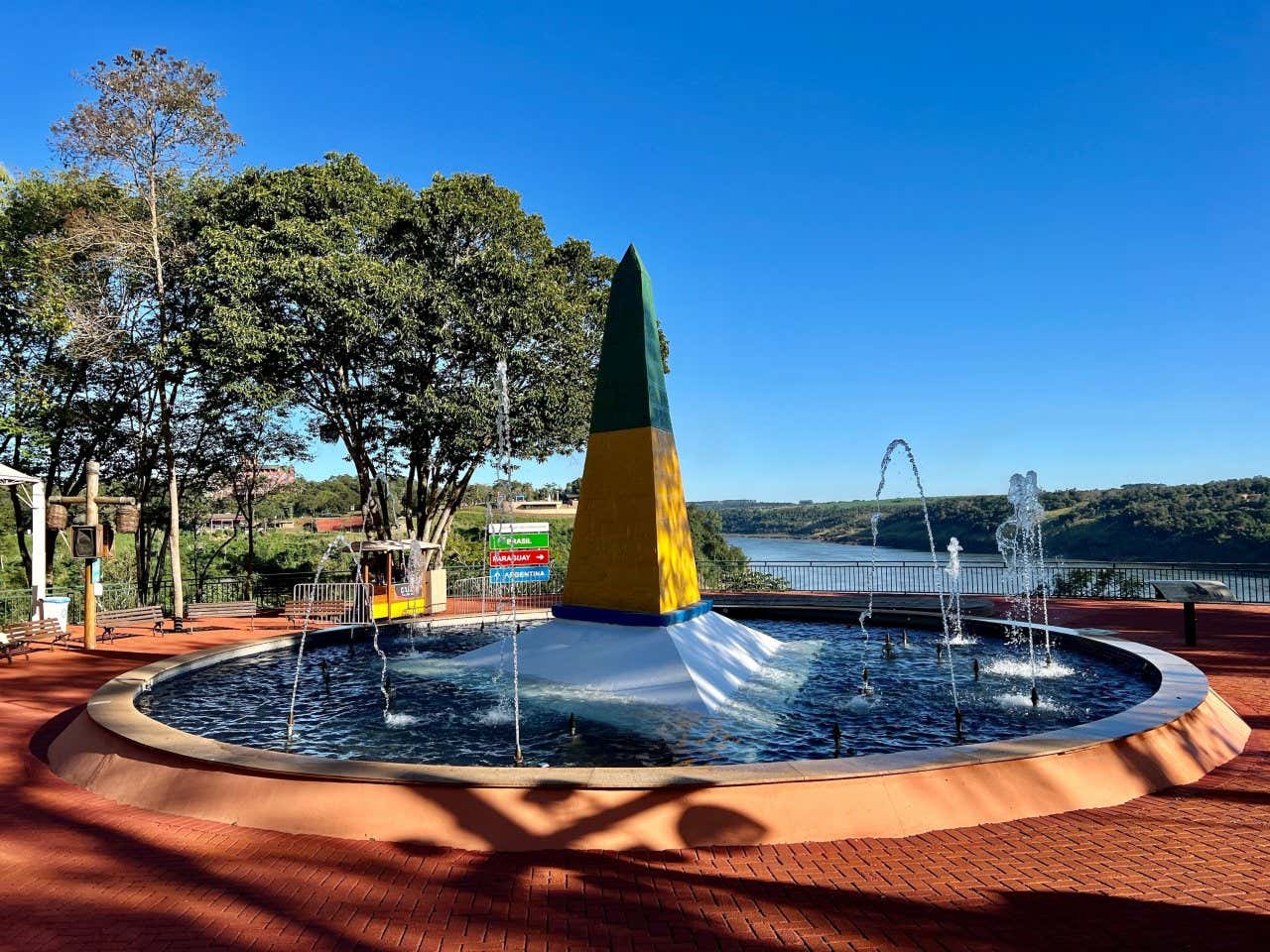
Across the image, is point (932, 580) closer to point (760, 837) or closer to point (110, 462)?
point (760, 837)

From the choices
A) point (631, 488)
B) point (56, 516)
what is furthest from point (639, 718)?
point (56, 516)

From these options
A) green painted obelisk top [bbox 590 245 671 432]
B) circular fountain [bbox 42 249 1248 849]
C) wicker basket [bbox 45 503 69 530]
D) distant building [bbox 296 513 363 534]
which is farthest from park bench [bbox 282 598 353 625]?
distant building [bbox 296 513 363 534]

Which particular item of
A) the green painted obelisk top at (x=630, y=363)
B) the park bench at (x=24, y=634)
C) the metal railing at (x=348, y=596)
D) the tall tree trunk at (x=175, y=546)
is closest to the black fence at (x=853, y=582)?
the tall tree trunk at (x=175, y=546)

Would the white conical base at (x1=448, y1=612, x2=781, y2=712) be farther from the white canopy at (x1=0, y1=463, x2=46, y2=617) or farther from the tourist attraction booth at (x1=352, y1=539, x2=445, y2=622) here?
the white canopy at (x1=0, y1=463, x2=46, y2=617)

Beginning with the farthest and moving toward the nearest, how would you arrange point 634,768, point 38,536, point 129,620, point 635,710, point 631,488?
point 129,620 < point 38,536 < point 631,488 < point 635,710 < point 634,768

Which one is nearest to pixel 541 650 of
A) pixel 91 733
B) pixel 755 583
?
pixel 91 733

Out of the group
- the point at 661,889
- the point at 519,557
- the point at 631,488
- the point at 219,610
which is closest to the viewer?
the point at 661,889

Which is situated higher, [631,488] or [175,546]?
[631,488]

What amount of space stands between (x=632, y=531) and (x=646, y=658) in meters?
1.98

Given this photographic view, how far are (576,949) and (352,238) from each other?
21581 mm

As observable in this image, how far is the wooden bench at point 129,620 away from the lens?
54.7ft

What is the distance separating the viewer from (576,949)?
3.89m

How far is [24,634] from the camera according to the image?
13969 mm

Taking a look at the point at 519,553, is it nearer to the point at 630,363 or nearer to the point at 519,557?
the point at 519,557
